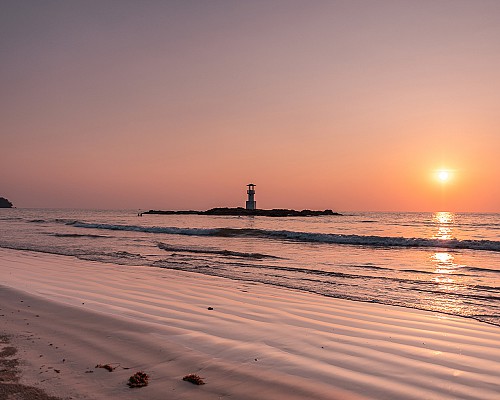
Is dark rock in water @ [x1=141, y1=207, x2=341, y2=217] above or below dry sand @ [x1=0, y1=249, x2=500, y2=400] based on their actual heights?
above

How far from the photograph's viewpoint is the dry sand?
14.0 ft

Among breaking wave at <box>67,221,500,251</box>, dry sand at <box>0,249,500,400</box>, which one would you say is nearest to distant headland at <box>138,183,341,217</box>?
breaking wave at <box>67,221,500,251</box>

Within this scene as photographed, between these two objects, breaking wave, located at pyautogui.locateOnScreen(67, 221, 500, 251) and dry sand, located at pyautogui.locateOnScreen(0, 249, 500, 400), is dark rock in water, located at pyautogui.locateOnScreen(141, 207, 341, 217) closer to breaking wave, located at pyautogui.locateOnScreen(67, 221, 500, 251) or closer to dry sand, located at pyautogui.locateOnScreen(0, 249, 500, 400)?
breaking wave, located at pyautogui.locateOnScreen(67, 221, 500, 251)

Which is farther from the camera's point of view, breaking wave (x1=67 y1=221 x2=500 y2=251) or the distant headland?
the distant headland

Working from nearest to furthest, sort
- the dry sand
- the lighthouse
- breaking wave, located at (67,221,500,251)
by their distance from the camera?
the dry sand, breaking wave, located at (67,221,500,251), the lighthouse

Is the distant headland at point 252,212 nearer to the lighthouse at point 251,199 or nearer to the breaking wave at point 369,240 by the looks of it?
the lighthouse at point 251,199

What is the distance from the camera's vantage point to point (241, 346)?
223 inches

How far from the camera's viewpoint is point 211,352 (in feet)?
17.5

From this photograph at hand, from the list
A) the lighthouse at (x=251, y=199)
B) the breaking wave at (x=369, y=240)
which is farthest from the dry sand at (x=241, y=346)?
the lighthouse at (x=251, y=199)

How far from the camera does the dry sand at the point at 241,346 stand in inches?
168

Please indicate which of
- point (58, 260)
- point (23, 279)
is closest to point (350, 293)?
point (23, 279)

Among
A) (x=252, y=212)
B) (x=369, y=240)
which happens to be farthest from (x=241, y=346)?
(x=252, y=212)

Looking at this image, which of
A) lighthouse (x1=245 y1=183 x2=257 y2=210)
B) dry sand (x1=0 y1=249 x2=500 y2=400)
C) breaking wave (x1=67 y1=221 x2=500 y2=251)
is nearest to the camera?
dry sand (x1=0 y1=249 x2=500 y2=400)

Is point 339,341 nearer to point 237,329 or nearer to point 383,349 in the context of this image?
point 383,349
